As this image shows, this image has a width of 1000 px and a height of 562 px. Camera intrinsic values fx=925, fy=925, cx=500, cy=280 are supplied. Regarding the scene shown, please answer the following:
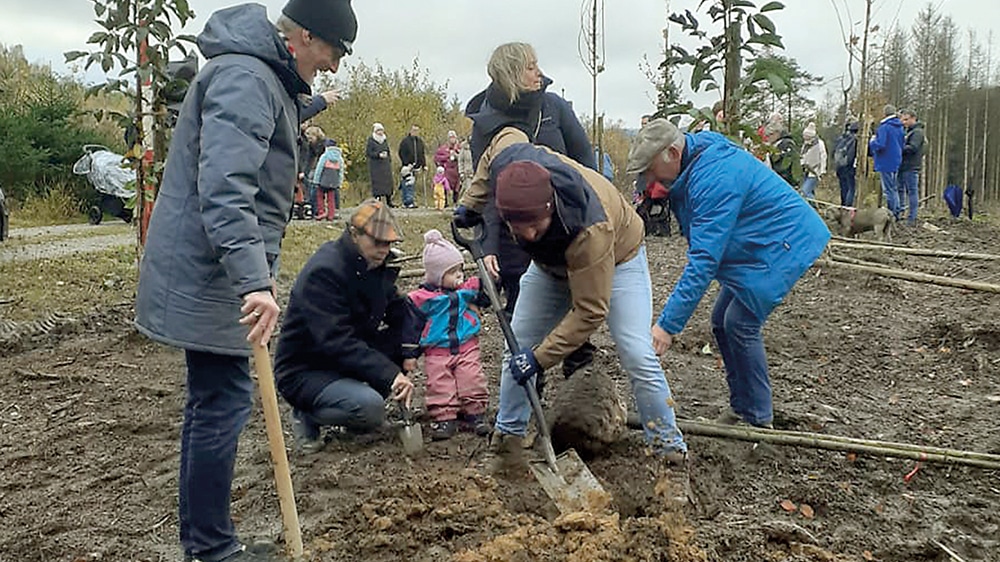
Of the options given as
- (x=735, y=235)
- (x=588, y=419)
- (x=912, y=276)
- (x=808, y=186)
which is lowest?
(x=588, y=419)

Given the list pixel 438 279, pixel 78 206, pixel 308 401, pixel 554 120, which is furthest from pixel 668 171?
pixel 78 206

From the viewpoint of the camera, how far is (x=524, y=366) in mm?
3750

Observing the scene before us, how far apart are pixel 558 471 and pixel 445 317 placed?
1113 millimetres

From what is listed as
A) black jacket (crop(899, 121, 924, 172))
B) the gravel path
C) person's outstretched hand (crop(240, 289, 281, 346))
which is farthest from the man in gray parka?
black jacket (crop(899, 121, 924, 172))

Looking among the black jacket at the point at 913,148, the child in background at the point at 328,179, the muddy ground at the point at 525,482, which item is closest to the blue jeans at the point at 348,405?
the muddy ground at the point at 525,482

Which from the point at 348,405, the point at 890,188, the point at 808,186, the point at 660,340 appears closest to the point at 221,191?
the point at 348,405

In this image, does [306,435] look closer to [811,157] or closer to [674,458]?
[674,458]

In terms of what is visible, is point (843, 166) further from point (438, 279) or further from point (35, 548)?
point (35, 548)

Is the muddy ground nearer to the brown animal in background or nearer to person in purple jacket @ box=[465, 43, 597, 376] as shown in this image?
person in purple jacket @ box=[465, 43, 597, 376]

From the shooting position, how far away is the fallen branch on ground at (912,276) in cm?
759

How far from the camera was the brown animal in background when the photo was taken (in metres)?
13.3

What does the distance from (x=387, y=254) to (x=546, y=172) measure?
1.21 meters

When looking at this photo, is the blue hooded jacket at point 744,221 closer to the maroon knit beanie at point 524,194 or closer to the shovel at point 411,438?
the maroon knit beanie at point 524,194

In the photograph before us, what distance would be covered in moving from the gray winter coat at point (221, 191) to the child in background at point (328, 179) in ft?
45.1
